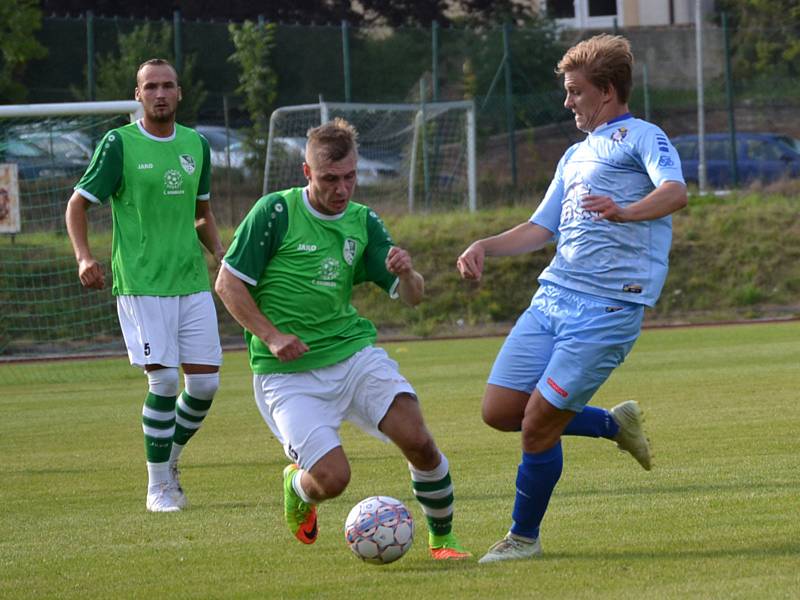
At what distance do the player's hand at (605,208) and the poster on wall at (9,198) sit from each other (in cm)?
1221

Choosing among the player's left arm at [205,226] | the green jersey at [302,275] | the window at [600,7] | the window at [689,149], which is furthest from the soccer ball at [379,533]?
the window at [600,7]

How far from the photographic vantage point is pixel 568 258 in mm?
6012

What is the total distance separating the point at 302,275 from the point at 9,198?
11427mm

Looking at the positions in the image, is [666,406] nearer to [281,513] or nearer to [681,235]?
[281,513]

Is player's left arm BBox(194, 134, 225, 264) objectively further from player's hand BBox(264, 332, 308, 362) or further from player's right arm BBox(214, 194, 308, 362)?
player's hand BBox(264, 332, 308, 362)

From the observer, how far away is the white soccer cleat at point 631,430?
6914 millimetres

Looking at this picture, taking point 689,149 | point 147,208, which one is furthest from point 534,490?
point 689,149

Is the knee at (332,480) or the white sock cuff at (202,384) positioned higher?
the white sock cuff at (202,384)

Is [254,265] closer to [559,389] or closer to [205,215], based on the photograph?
[559,389]

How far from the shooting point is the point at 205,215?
8359 mm

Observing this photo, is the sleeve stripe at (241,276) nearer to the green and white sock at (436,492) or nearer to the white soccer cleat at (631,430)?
the green and white sock at (436,492)

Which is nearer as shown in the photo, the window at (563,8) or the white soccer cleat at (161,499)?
the white soccer cleat at (161,499)

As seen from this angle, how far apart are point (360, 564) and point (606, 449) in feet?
12.1

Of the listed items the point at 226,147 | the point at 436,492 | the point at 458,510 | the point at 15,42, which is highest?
the point at 15,42
